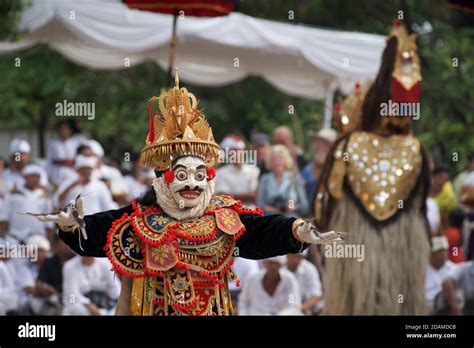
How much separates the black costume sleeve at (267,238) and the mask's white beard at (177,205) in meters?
0.24

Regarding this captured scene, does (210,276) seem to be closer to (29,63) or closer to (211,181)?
(211,181)

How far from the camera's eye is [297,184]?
14.5 meters

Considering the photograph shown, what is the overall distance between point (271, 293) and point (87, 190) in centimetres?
245

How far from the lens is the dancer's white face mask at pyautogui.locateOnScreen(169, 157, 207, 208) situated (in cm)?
861

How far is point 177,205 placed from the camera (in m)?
8.70

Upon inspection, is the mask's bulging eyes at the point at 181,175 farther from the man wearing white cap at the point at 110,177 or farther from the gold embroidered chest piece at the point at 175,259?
the man wearing white cap at the point at 110,177

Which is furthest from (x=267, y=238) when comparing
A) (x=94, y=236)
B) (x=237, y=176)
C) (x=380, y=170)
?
(x=237, y=176)

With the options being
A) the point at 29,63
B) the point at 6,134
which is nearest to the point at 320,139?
the point at 29,63

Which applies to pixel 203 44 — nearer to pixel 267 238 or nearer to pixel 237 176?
pixel 237 176

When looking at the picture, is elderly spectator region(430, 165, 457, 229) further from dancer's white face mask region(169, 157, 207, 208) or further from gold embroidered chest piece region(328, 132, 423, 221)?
dancer's white face mask region(169, 157, 207, 208)

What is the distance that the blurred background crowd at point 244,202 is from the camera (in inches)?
499

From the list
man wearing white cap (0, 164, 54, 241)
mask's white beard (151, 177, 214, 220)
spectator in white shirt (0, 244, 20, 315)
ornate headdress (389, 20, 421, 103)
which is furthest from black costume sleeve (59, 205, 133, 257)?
man wearing white cap (0, 164, 54, 241)

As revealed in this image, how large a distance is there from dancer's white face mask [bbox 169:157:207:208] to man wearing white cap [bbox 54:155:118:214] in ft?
17.7

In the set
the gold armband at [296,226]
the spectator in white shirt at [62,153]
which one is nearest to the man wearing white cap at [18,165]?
the spectator in white shirt at [62,153]
